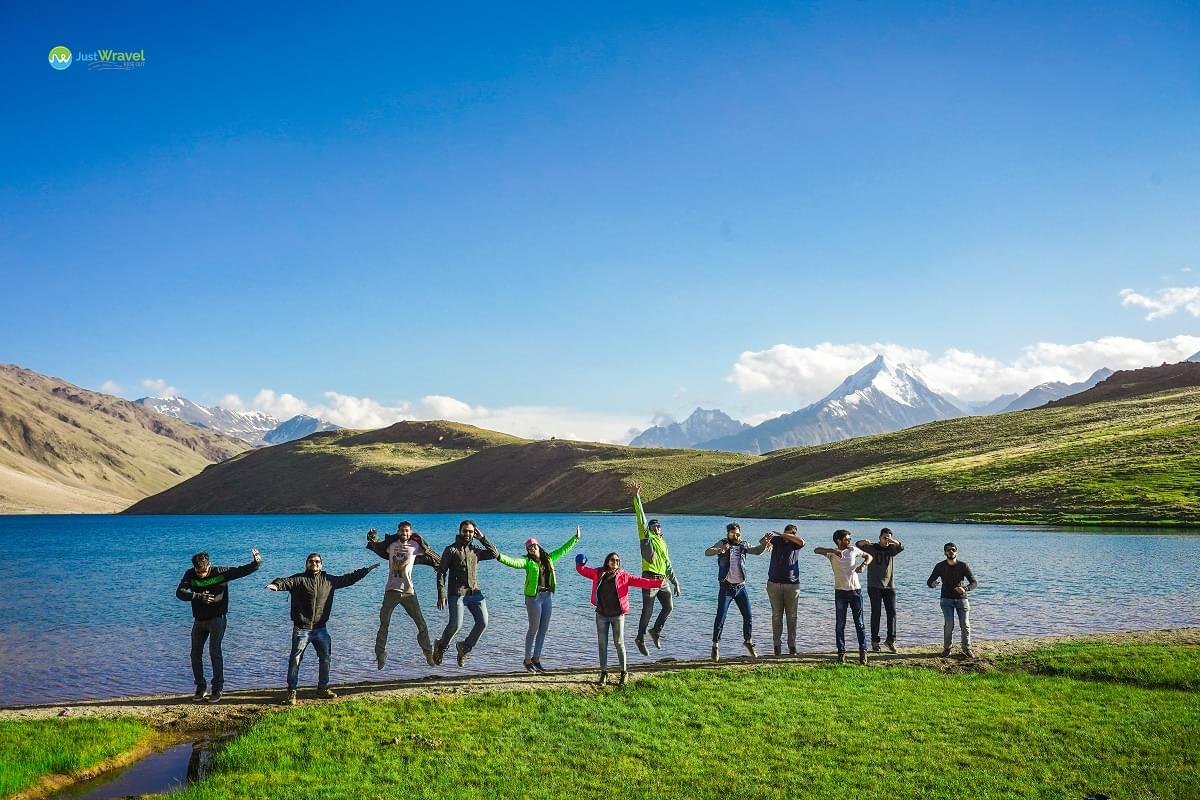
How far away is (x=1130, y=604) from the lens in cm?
2847

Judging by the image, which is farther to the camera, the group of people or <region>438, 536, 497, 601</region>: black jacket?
<region>438, 536, 497, 601</region>: black jacket

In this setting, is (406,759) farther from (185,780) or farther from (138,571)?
(138,571)

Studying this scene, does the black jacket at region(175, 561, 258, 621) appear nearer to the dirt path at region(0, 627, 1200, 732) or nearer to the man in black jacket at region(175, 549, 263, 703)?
the man in black jacket at region(175, 549, 263, 703)

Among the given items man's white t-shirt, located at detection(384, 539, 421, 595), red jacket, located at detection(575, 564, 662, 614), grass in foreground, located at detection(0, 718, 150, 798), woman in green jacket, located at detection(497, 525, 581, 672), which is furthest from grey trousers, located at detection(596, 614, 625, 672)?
grass in foreground, located at detection(0, 718, 150, 798)

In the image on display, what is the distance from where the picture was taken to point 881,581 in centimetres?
2050

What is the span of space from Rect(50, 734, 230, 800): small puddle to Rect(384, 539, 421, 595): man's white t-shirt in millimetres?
5176

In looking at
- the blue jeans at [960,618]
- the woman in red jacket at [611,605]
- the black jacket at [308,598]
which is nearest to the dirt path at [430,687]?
the blue jeans at [960,618]

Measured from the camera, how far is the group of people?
53.7ft

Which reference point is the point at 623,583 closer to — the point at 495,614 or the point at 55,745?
the point at 55,745

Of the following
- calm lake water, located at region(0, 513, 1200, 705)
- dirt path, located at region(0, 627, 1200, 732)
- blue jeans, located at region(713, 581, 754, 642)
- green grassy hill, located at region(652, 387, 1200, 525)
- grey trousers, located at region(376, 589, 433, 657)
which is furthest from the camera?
green grassy hill, located at region(652, 387, 1200, 525)

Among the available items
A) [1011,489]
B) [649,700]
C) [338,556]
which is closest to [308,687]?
[649,700]

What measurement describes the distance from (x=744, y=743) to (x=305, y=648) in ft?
30.2

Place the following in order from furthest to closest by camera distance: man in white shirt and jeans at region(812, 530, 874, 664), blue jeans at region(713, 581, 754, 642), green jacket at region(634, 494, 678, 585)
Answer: green jacket at region(634, 494, 678, 585), blue jeans at region(713, 581, 754, 642), man in white shirt and jeans at region(812, 530, 874, 664)

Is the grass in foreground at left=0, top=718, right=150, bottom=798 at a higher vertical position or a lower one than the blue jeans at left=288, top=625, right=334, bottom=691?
lower
